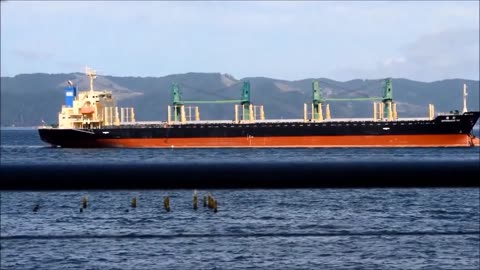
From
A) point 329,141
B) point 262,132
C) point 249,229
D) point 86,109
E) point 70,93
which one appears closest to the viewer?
point 249,229

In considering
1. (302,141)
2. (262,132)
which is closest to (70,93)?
(262,132)

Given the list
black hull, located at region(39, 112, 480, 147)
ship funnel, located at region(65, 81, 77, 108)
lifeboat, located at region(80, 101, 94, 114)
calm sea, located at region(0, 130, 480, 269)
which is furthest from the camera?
ship funnel, located at region(65, 81, 77, 108)

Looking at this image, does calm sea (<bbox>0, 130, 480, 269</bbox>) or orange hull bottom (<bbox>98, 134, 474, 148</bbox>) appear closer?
calm sea (<bbox>0, 130, 480, 269</bbox>)

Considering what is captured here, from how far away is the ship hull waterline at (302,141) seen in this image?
64000mm

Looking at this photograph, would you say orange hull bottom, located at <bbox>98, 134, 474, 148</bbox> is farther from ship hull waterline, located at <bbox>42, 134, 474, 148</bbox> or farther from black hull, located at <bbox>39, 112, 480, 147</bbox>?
black hull, located at <bbox>39, 112, 480, 147</bbox>

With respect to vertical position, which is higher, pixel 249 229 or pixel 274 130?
pixel 274 130

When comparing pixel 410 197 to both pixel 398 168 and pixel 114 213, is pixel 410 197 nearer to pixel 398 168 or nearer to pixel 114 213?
pixel 114 213

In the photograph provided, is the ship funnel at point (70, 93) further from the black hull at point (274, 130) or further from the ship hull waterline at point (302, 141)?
the ship hull waterline at point (302, 141)

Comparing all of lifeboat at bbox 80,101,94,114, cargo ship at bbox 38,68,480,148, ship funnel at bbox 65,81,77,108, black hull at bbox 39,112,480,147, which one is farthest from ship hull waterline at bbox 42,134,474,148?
ship funnel at bbox 65,81,77,108

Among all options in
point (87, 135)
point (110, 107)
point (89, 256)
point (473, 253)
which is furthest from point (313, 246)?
point (110, 107)

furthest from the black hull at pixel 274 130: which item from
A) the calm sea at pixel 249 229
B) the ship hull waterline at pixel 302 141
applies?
the calm sea at pixel 249 229

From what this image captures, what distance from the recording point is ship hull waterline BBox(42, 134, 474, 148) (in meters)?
64.0

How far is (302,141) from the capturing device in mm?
64688

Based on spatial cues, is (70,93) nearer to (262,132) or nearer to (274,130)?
(262,132)
